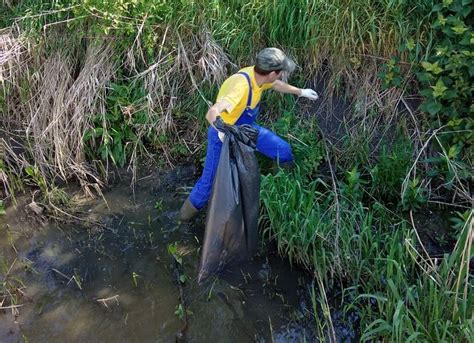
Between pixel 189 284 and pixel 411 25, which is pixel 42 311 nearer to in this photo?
pixel 189 284

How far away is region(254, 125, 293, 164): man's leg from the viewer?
3.79m

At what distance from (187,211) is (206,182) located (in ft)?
1.16

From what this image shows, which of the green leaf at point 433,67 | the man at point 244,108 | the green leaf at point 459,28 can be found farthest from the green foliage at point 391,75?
the man at point 244,108

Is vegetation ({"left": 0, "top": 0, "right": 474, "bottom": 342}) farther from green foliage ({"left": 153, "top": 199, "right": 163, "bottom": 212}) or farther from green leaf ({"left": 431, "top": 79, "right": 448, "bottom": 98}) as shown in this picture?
green foliage ({"left": 153, "top": 199, "right": 163, "bottom": 212})

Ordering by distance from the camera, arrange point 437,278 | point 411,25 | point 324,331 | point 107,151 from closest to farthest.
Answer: point 437,278 < point 324,331 < point 411,25 < point 107,151

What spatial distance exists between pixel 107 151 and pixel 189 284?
153 centimetres

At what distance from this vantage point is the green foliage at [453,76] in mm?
3721

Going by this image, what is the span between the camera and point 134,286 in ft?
11.5

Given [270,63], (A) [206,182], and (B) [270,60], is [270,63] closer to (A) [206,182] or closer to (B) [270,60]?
(B) [270,60]

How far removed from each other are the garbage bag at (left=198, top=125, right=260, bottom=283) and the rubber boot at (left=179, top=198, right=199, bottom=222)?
0.58m

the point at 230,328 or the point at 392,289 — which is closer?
the point at 392,289

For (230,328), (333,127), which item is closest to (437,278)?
(230,328)

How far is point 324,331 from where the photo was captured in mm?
3082

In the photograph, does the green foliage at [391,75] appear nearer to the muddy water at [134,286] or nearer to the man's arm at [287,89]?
the man's arm at [287,89]
